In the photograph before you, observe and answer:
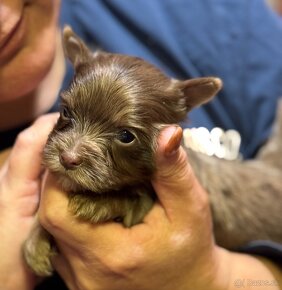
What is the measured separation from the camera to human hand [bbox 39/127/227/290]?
1123 mm

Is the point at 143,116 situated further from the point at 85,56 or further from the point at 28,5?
the point at 28,5

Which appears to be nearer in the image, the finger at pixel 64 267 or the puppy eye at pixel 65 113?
the puppy eye at pixel 65 113

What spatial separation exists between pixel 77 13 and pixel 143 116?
2.38 ft

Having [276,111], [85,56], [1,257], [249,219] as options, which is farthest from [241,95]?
[1,257]

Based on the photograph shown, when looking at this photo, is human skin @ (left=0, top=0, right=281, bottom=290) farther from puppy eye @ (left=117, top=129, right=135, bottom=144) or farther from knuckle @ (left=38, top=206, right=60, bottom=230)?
puppy eye @ (left=117, top=129, right=135, bottom=144)

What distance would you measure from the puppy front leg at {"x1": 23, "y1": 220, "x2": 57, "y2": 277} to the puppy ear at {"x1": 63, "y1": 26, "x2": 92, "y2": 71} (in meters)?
0.40

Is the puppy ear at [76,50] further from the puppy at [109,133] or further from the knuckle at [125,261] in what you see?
the knuckle at [125,261]

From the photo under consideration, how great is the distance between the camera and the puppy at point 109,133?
3.25 feet

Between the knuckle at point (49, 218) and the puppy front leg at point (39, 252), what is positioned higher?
→ the knuckle at point (49, 218)

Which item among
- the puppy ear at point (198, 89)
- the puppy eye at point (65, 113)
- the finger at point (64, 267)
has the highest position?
the puppy ear at point (198, 89)

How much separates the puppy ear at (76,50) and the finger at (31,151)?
0.17 m

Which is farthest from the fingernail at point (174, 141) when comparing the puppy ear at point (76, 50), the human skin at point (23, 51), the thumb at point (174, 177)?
the human skin at point (23, 51)

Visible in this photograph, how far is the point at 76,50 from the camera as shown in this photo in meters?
1.16

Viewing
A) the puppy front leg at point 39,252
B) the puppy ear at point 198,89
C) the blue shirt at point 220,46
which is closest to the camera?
the puppy ear at point 198,89
